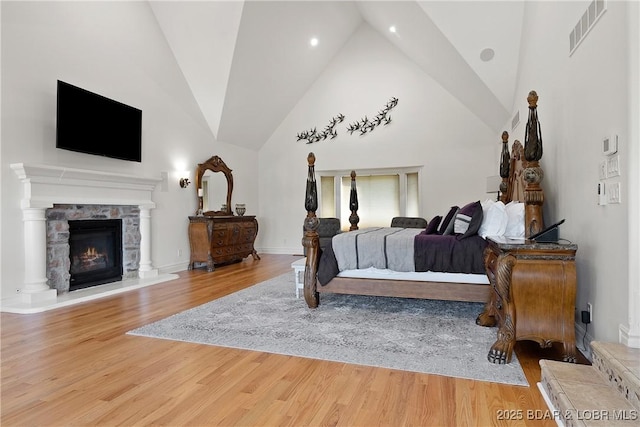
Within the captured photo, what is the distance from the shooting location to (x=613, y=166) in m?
2.12

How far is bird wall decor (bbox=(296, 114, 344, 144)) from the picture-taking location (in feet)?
27.1

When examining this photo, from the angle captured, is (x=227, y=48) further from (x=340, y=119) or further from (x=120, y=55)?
(x=340, y=119)

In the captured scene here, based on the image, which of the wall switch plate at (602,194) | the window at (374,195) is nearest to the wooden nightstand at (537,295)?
the wall switch plate at (602,194)

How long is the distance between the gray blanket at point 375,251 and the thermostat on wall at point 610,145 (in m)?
1.60

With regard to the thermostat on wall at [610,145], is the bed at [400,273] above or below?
below

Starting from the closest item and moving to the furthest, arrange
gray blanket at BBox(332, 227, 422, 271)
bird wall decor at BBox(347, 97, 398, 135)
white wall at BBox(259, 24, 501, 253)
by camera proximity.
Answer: gray blanket at BBox(332, 227, 422, 271)
white wall at BBox(259, 24, 501, 253)
bird wall decor at BBox(347, 97, 398, 135)

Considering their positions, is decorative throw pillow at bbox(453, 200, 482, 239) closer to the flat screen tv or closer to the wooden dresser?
the wooden dresser

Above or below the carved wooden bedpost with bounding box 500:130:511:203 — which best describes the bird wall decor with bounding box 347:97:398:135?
above

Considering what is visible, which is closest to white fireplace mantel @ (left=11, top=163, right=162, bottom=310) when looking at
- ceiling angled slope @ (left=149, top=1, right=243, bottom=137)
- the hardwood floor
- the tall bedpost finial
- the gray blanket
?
the hardwood floor

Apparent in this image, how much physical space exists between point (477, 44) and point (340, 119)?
3855 millimetres

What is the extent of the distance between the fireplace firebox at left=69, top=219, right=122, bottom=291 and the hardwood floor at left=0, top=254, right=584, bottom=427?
5.76 feet

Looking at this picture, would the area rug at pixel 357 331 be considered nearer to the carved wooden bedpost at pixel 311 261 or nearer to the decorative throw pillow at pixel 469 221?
the carved wooden bedpost at pixel 311 261

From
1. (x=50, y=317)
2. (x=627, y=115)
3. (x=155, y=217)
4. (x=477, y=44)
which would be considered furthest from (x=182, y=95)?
(x=627, y=115)

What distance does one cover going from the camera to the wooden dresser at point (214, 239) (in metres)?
6.24
